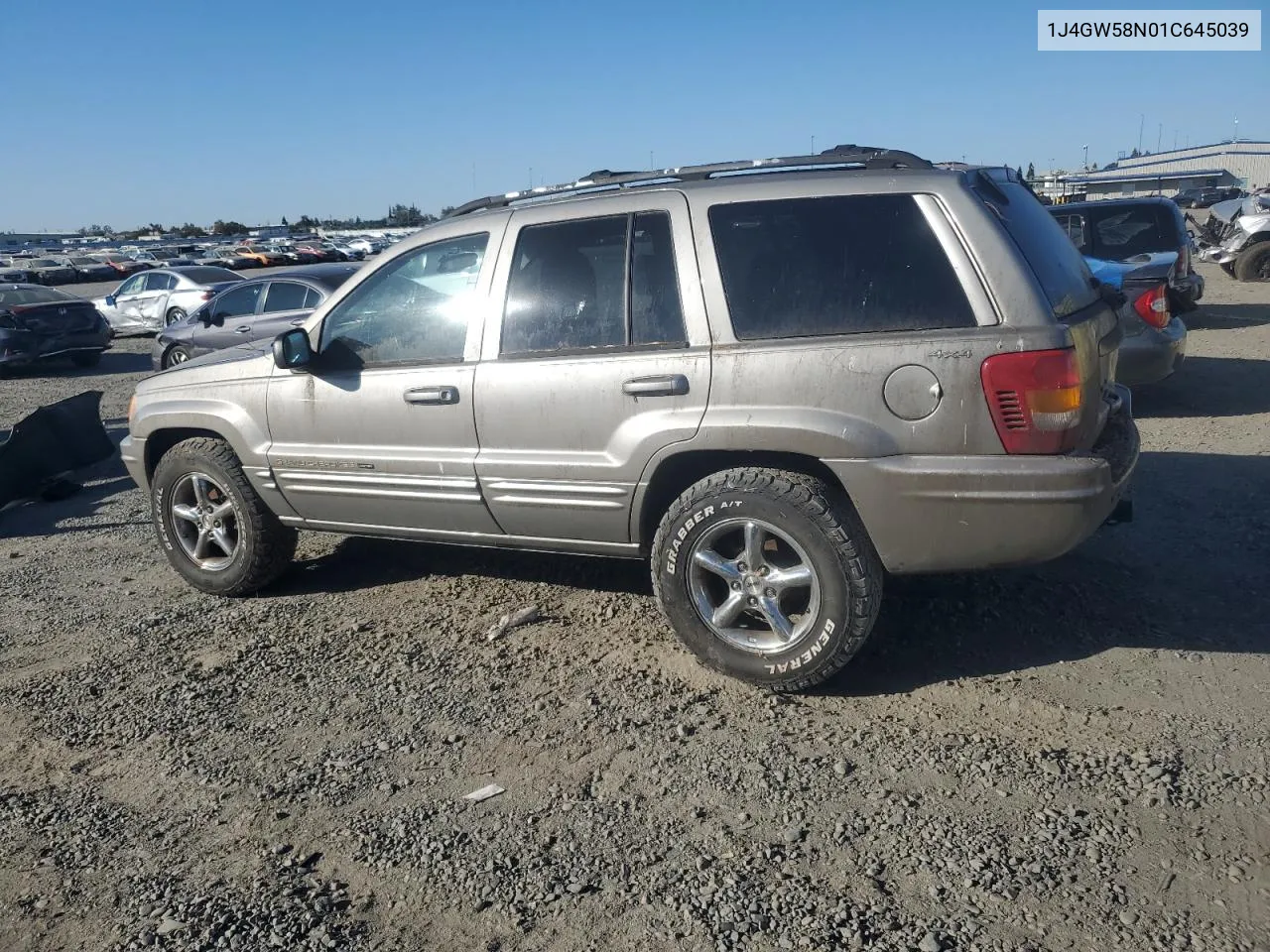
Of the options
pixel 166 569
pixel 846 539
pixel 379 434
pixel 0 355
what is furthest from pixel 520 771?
pixel 0 355

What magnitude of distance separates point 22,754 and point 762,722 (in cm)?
276

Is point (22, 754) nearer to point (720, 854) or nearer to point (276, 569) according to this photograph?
point (276, 569)

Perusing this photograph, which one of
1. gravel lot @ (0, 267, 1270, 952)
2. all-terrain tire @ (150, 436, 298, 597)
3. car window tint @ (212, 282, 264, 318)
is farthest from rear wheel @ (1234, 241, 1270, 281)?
all-terrain tire @ (150, 436, 298, 597)

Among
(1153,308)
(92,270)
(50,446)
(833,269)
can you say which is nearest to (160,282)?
(50,446)

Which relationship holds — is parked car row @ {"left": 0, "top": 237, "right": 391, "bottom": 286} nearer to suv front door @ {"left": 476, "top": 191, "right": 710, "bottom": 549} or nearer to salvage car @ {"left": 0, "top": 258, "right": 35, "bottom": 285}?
salvage car @ {"left": 0, "top": 258, "right": 35, "bottom": 285}

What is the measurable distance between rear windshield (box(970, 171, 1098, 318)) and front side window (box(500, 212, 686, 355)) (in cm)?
124

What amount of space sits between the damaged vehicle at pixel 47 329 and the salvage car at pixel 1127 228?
14.1 meters

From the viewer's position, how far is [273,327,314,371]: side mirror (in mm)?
4863

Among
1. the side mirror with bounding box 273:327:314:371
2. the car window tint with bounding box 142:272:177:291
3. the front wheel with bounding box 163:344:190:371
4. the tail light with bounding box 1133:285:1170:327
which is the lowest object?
the front wheel with bounding box 163:344:190:371

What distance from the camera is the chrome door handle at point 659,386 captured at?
4078 millimetres

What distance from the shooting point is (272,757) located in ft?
12.5

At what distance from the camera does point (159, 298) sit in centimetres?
2059

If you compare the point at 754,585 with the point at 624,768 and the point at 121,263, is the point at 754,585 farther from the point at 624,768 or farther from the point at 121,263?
the point at 121,263

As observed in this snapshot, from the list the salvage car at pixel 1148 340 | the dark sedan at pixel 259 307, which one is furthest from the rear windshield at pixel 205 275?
the salvage car at pixel 1148 340
